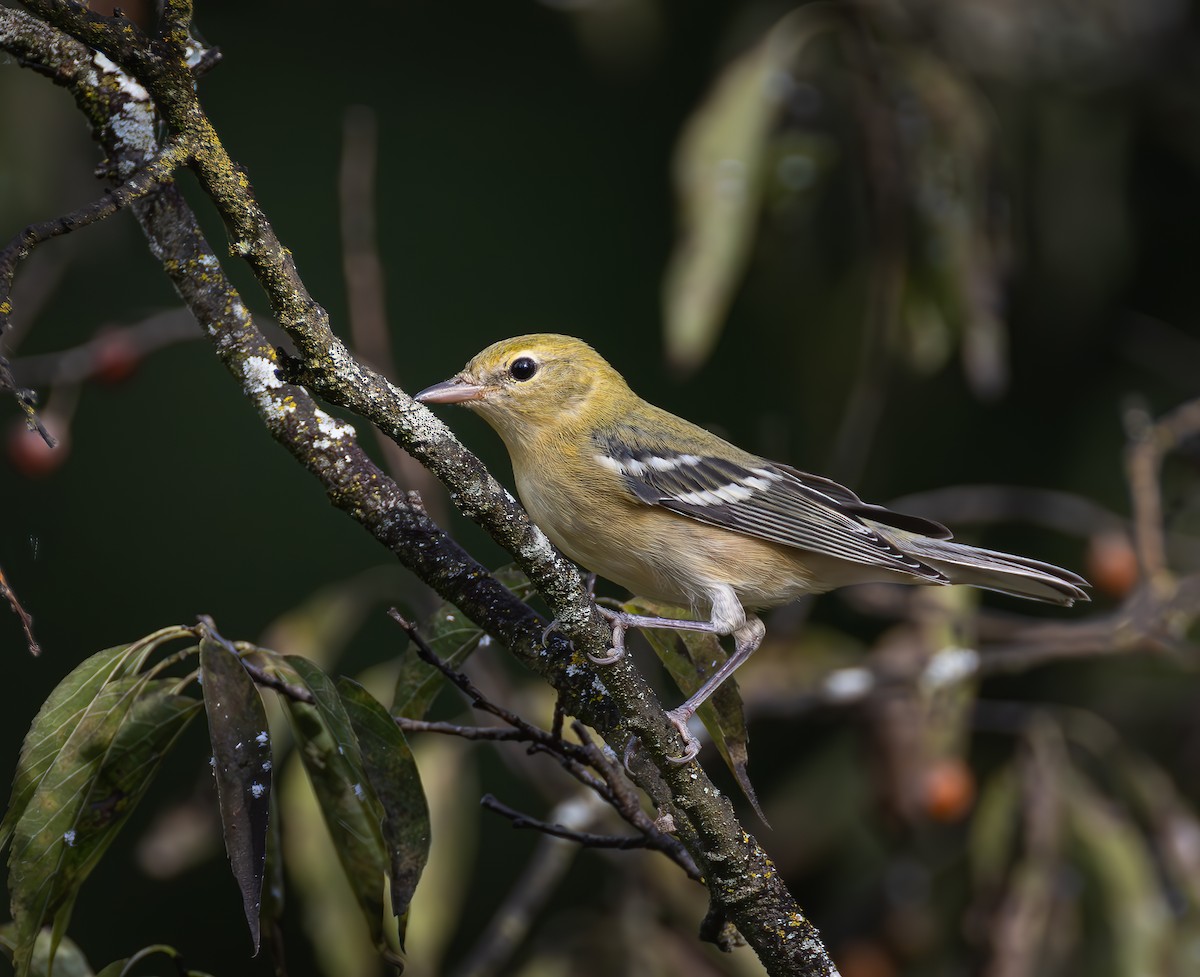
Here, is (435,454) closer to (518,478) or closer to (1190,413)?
(518,478)

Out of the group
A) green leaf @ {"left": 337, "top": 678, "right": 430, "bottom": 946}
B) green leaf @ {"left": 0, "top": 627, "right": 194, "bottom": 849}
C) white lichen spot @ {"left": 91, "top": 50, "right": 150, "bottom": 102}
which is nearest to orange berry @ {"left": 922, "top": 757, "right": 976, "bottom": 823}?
green leaf @ {"left": 337, "top": 678, "right": 430, "bottom": 946}

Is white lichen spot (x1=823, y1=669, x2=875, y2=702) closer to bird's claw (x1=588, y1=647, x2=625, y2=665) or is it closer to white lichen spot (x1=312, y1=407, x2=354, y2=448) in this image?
bird's claw (x1=588, y1=647, x2=625, y2=665)

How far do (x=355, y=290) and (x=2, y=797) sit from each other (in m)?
2.10

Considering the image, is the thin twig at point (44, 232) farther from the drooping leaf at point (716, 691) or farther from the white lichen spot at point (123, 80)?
the drooping leaf at point (716, 691)

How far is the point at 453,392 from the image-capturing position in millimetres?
2629

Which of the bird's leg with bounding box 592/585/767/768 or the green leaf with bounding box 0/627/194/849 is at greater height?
the green leaf with bounding box 0/627/194/849

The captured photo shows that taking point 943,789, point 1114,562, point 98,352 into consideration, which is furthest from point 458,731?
point 1114,562

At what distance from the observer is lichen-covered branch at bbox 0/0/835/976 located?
Answer: 4.17ft

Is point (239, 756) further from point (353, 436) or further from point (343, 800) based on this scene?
point (353, 436)

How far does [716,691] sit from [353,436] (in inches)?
27.0

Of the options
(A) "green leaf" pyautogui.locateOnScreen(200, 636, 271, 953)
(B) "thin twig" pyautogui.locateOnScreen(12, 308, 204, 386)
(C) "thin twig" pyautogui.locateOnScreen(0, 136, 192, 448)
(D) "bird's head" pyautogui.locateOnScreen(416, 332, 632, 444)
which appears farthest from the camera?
(B) "thin twig" pyautogui.locateOnScreen(12, 308, 204, 386)

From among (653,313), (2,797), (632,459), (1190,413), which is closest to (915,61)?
(1190,413)

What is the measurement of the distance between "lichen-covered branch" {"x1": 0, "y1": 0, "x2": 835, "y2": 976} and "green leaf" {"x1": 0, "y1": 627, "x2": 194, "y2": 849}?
0.35 meters

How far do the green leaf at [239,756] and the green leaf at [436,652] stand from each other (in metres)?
0.38
